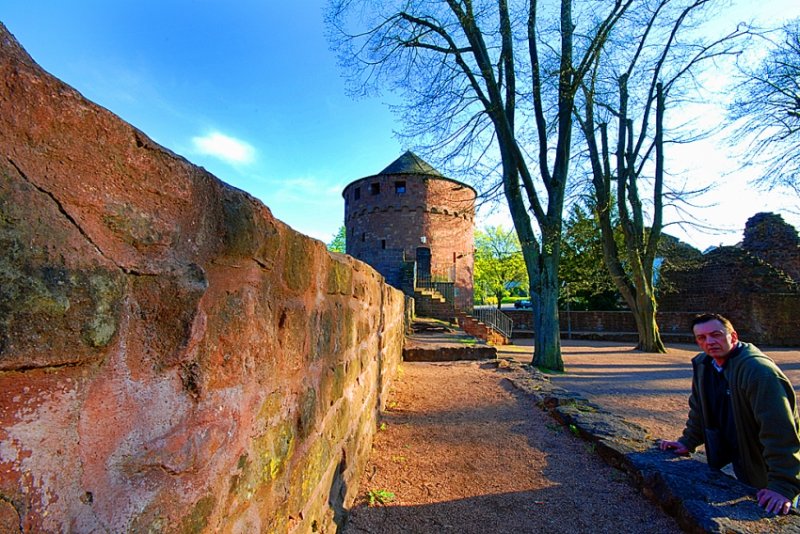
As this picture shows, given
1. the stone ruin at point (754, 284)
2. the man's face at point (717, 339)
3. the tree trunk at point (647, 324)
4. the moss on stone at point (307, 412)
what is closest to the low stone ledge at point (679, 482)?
the man's face at point (717, 339)

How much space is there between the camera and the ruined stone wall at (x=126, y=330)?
0.65 metres

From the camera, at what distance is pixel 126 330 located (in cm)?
82

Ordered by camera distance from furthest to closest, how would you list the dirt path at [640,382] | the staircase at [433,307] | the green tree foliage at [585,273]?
1. the green tree foliage at [585,273]
2. the staircase at [433,307]
3. the dirt path at [640,382]

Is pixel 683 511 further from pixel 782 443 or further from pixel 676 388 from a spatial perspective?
pixel 676 388

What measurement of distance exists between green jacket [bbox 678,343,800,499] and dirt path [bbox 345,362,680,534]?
1.97 feet

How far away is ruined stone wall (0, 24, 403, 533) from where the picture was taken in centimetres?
65

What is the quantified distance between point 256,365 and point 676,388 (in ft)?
30.2

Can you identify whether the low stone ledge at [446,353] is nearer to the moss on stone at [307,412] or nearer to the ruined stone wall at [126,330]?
the moss on stone at [307,412]

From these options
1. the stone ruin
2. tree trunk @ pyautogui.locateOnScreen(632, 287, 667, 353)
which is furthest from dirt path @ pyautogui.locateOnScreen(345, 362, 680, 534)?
the stone ruin

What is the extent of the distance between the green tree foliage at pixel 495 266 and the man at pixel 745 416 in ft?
115

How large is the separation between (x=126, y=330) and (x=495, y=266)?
1613 inches

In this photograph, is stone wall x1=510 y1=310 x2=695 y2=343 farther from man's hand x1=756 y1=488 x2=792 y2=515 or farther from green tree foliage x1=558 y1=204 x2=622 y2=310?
A: man's hand x1=756 y1=488 x2=792 y2=515

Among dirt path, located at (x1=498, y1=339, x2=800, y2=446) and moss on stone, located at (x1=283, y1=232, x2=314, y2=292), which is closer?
moss on stone, located at (x1=283, y1=232, x2=314, y2=292)

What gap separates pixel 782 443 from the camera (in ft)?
7.75
